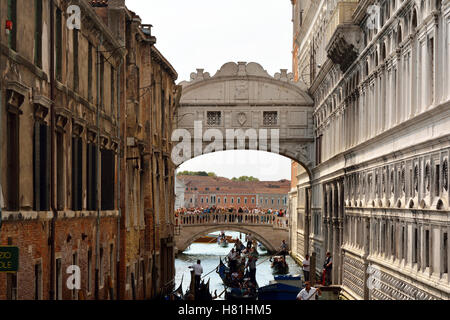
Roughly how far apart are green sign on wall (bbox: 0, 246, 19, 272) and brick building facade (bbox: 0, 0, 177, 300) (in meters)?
1.25

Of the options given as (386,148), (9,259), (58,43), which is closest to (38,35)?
(58,43)

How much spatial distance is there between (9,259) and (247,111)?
2248cm

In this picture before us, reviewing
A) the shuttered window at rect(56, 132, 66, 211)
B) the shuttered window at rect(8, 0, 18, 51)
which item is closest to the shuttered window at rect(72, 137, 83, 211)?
the shuttered window at rect(56, 132, 66, 211)

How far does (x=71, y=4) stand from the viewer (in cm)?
1301

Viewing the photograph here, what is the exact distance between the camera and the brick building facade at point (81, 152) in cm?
1001

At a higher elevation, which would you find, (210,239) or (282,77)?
(282,77)

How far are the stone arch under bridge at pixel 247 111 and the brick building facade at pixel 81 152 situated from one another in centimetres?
691

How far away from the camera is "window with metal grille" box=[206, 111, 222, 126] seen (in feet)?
99.5

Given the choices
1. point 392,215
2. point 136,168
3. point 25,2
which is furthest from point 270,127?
point 25,2

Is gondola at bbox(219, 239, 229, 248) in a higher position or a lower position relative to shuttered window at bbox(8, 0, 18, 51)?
lower

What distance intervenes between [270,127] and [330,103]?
4.68m

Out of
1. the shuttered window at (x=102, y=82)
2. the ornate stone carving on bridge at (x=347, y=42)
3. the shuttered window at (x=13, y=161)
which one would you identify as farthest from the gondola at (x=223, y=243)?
the shuttered window at (x=13, y=161)

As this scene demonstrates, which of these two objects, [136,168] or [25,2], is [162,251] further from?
[25,2]

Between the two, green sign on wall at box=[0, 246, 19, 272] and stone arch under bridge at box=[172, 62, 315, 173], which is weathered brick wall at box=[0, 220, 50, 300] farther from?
stone arch under bridge at box=[172, 62, 315, 173]
